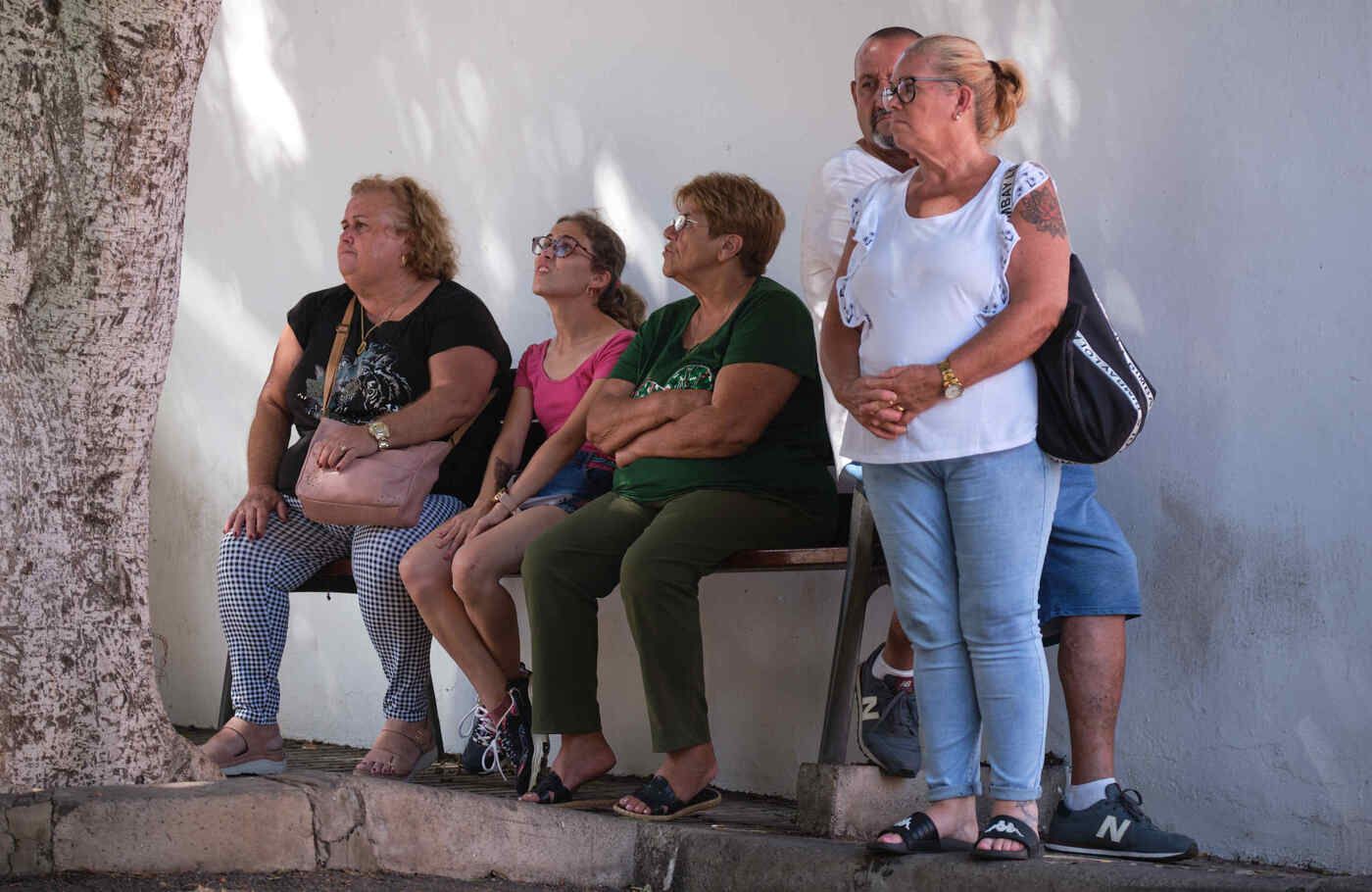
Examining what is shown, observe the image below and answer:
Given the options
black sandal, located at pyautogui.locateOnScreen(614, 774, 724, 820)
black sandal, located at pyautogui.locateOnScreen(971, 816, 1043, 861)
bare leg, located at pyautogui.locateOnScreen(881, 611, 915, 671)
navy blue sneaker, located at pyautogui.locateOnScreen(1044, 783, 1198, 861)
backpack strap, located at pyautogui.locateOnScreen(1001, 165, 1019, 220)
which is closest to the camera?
black sandal, located at pyautogui.locateOnScreen(971, 816, 1043, 861)

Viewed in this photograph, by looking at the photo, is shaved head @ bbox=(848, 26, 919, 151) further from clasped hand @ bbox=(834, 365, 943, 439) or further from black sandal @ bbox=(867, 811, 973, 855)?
black sandal @ bbox=(867, 811, 973, 855)

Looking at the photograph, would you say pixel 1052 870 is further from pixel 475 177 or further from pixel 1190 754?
pixel 475 177

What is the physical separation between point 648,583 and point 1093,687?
110 centimetres

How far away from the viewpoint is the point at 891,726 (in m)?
3.79

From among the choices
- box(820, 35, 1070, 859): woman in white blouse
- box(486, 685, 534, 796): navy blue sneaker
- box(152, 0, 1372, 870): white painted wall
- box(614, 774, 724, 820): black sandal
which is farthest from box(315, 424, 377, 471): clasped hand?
box(820, 35, 1070, 859): woman in white blouse

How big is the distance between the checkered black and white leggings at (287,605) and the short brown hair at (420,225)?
2.54ft

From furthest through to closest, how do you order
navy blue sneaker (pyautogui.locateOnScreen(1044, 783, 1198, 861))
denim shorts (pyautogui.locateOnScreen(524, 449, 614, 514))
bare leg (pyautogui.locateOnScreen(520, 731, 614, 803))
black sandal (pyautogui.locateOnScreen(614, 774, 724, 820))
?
1. denim shorts (pyautogui.locateOnScreen(524, 449, 614, 514))
2. bare leg (pyautogui.locateOnScreen(520, 731, 614, 803))
3. black sandal (pyautogui.locateOnScreen(614, 774, 724, 820))
4. navy blue sneaker (pyautogui.locateOnScreen(1044, 783, 1198, 861))

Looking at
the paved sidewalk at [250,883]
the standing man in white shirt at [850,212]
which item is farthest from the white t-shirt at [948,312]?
the paved sidewalk at [250,883]

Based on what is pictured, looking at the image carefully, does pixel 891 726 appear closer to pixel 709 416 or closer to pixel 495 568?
pixel 709 416

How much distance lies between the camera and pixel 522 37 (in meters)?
5.89

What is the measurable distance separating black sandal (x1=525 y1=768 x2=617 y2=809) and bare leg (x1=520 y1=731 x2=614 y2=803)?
0.02 m

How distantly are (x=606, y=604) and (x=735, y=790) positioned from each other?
0.90m

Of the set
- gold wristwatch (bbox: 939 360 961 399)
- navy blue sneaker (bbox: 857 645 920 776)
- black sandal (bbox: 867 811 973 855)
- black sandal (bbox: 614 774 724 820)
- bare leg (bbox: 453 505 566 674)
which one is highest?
gold wristwatch (bbox: 939 360 961 399)

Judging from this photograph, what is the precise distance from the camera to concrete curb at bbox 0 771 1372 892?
2977 mm
